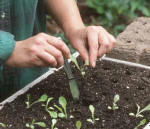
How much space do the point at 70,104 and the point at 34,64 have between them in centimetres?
18

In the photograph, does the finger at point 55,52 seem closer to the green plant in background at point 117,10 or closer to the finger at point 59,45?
the finger at point 59,45

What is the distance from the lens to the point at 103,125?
4.50 ft

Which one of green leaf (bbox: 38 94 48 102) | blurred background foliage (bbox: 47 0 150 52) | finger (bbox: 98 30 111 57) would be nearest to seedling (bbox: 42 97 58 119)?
green leaf (bbox: 38 94 48 102)

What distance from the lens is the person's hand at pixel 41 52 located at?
1359 millimetres

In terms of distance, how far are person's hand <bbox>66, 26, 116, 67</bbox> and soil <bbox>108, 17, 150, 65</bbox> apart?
233 mm

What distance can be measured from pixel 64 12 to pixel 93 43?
345 millimetres

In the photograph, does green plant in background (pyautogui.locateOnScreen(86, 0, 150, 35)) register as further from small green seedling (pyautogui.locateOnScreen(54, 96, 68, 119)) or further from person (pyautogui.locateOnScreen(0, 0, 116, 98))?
small green seedling (pyautogui.locateOnScreen(54, 96, 68, 119))

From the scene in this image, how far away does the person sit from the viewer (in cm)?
138

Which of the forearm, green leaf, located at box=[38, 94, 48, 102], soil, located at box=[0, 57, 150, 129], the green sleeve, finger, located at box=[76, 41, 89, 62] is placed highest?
the green sleeve

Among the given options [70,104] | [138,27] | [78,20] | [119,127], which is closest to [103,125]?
[119,127]

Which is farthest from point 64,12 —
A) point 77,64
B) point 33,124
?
point 33,124

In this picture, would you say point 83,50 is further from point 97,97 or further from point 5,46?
point 5,46

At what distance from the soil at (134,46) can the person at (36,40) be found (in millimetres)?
171

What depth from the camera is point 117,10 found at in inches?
144
